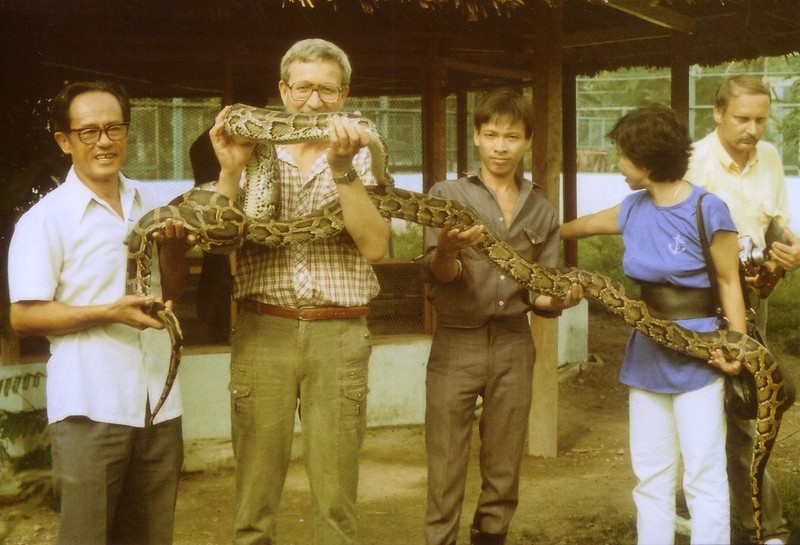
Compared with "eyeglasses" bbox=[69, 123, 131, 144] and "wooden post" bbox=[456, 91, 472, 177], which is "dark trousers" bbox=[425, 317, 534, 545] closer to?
"eyeglasses" bbox=[69, 123, 131, 144]

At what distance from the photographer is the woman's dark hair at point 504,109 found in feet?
13.9

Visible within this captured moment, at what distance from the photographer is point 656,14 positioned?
7113 millimetres

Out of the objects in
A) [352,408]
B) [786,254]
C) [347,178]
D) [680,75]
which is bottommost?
[352,408]

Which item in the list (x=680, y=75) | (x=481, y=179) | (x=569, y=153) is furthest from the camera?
(x=569, y=153)

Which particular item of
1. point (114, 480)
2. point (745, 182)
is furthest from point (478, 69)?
point (114, 480)

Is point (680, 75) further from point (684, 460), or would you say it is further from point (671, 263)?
point (684, 460)

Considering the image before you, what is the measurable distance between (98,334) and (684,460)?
251 centimetres

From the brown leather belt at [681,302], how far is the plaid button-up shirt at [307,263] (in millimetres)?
1326

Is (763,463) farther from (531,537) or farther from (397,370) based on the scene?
(397,370)

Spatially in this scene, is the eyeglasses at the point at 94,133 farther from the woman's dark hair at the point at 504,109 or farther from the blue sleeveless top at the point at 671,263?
the blue sleeveless top at the point at 671,263

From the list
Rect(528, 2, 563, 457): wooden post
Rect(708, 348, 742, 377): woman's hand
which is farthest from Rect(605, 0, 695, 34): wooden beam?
Rect(708, 348, 742, 377): woman's hand

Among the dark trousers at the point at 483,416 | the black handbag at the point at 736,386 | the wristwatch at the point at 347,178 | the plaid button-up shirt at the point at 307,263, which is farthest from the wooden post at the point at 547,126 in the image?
the wristwatch at the point at 347,178

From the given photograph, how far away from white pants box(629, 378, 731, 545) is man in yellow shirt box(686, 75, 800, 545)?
0.78 metres

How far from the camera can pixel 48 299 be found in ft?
10.5
